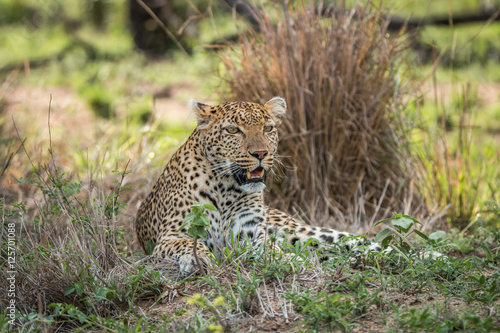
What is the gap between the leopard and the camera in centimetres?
479

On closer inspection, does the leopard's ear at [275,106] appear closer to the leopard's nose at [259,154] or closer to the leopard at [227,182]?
the leopard at [227,182]

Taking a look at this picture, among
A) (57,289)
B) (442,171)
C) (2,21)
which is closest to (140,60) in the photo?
(2,21)

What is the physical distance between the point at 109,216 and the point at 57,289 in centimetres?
82

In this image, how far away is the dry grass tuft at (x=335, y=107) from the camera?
611 cm

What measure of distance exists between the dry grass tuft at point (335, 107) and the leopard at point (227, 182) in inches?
37.2

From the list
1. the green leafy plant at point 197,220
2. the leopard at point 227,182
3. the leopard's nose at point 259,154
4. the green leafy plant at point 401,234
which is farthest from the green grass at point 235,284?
the leopard's nose at point 259,154

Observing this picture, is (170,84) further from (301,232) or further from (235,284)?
(235,284)

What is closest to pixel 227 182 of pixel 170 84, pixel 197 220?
pixel 197 220

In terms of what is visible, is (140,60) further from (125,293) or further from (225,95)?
(125,293)

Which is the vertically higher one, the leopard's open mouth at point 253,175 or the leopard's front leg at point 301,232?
the leopard's open mouth at point 253,175

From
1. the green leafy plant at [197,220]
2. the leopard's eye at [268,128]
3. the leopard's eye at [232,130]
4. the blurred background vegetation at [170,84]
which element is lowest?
the blurred background vegetation at [170,84]

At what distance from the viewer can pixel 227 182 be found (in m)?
5.02

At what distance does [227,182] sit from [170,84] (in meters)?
8.43

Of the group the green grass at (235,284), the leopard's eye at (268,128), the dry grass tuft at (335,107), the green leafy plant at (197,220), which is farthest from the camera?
the dry grass tuft at (335,107)
